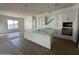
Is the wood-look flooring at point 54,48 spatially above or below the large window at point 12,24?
below

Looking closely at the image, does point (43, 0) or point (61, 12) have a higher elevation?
point (43, 0)

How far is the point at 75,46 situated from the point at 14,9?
146 centimetres

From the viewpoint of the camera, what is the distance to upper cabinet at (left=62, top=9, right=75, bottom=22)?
155cm

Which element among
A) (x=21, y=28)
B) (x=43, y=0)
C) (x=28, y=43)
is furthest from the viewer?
(x=28, y=43)

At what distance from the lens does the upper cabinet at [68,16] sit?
5.09 ft

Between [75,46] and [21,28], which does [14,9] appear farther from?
[75,46]

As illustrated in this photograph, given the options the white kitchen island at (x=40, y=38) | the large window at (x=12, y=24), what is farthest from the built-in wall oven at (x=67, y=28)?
the large window at (x=12, y=24)

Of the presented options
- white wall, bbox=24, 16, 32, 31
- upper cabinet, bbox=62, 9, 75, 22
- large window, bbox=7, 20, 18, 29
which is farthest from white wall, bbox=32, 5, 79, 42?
large window, bbox=7, 20, 18, 29

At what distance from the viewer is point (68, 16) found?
1670 millimetres

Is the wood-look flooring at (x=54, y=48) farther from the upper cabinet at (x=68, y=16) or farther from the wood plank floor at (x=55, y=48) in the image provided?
the upper cabinet at (x=68, y=16)

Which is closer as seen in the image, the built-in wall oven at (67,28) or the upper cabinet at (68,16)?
the upper cabinet at (68,16)
